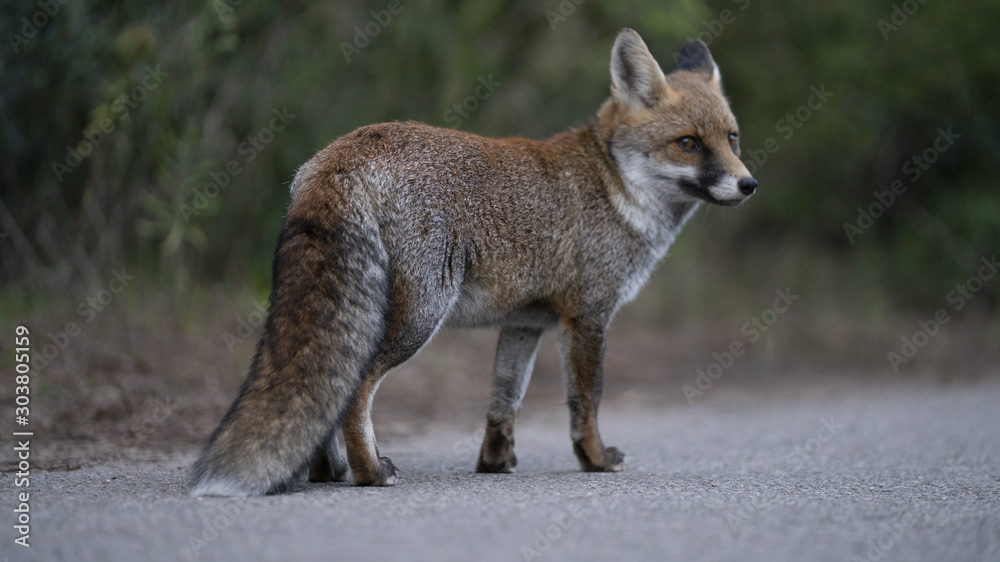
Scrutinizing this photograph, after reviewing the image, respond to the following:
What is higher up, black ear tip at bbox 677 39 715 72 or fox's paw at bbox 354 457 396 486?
black ear tip at bbox 677 39 715 72

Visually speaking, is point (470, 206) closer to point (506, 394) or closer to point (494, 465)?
point (506, 394)

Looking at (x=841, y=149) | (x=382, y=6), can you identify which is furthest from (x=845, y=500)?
(x=841, y=149)

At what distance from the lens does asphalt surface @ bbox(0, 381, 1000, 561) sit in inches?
122

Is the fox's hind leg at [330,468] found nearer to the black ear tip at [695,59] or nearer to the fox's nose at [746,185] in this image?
the fox's nose at [746,185]

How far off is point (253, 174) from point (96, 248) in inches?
90.1

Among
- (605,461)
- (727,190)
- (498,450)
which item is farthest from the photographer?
(727,190)

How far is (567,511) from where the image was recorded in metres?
3.63

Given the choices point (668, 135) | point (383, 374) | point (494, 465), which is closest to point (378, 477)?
point (383, 374)

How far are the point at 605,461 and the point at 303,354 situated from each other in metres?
2.10

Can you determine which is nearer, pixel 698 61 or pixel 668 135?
pixel 668 135

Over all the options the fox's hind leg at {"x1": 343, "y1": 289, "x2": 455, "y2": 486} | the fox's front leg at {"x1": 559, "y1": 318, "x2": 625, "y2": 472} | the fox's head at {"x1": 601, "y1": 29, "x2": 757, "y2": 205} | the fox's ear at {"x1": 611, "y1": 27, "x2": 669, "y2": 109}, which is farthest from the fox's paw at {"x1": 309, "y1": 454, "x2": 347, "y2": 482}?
the fox's ear at {"x1": 611, "y1": 27, "x2": 669, "y2": 109}

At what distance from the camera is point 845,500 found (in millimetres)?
4035

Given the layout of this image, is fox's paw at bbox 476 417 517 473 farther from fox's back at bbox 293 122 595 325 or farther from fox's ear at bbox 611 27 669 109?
fox's ear at bbox 611 27 669 109

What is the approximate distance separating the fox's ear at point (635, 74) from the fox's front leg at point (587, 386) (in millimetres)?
1594
